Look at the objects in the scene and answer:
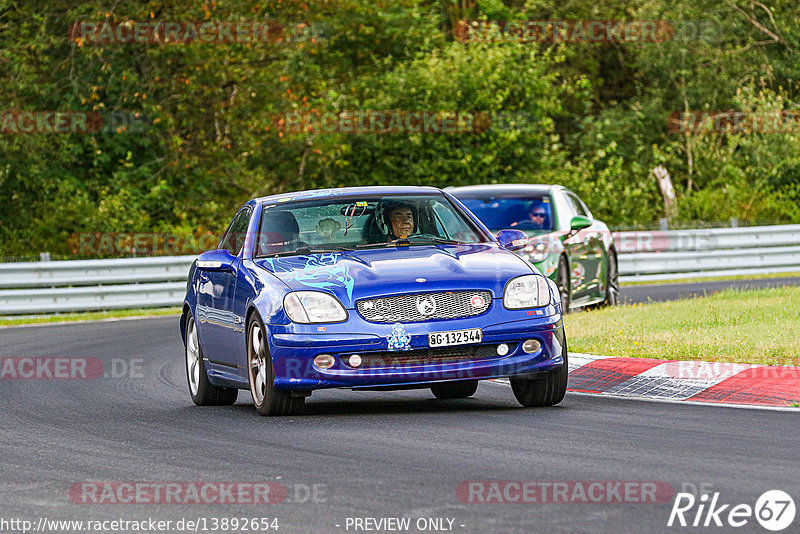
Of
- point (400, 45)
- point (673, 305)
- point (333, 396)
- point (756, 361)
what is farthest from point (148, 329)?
point (400, 45)

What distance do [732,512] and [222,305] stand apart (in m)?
5.52

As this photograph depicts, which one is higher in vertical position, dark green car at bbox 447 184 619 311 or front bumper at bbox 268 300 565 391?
front bumper at bbox 268 300 565 391

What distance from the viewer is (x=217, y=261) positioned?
11148 millimetres

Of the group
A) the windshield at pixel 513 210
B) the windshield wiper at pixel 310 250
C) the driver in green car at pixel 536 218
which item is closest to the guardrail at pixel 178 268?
the windshield at pixel 513 210

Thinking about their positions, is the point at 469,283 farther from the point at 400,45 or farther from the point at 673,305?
the point at 400,45

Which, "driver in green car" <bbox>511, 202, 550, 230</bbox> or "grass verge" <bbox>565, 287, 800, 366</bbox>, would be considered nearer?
"grass verge" <bbox>565, 287, 800, 366</bbox>

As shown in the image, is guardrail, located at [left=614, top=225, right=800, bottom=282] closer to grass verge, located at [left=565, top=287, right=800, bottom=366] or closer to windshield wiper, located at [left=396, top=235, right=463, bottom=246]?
grass verge, located at [left=565, top=287, right=800, bottom=366]

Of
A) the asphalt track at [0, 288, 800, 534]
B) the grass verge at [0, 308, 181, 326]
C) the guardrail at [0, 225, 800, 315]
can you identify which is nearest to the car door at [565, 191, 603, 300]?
the asphalt track at [0, 288, 800, 534]

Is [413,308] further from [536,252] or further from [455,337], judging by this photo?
[536,252]

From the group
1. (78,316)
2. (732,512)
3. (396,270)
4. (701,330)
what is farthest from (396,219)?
(78,316)

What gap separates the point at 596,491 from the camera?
6.75 metres

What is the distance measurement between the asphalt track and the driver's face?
122cm

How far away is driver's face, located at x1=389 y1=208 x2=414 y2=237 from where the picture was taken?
11000mm

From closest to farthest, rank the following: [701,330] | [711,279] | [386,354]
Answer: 1. [386,354]
2. [701,330]
3. [711,279]
